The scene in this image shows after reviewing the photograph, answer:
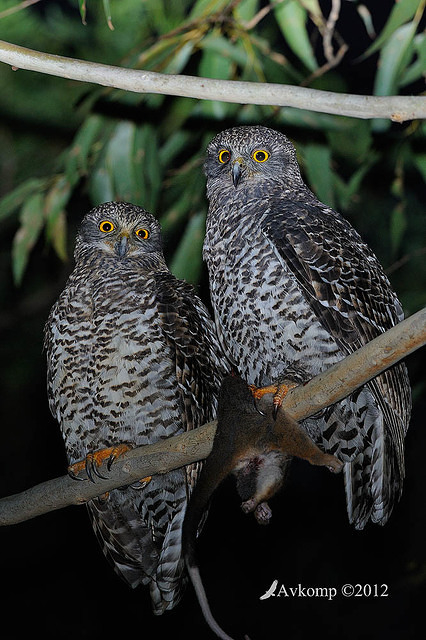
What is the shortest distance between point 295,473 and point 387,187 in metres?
0.88

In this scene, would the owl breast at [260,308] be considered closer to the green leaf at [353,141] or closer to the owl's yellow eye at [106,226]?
the owl's yellow eye at [106,226]

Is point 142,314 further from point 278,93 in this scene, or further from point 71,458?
point 278,93

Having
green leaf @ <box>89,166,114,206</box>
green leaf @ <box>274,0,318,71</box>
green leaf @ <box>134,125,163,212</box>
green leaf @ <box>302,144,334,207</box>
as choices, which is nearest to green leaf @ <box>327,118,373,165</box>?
green leaf @ <box>302,144,334,207</box>

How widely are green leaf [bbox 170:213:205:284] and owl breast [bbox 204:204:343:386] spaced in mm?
361

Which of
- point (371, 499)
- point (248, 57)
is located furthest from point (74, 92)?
point (371, 499)

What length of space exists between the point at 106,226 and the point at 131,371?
337mm

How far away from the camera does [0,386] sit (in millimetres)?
2508

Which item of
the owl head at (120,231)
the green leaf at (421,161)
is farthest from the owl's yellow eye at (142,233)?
the green leaf at (421,161)

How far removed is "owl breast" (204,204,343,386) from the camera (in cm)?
156

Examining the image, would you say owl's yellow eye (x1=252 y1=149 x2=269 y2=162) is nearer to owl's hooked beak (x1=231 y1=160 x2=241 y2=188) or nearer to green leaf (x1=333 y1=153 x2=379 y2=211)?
owl's hooked beak (x1=231 y1=160 x2=241 y2=188)

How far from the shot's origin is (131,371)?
5.42 ft

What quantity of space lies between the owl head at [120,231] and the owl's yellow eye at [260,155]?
0.27 metres

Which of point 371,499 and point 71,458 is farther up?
point 71,458

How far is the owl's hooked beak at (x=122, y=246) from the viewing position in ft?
5.60
